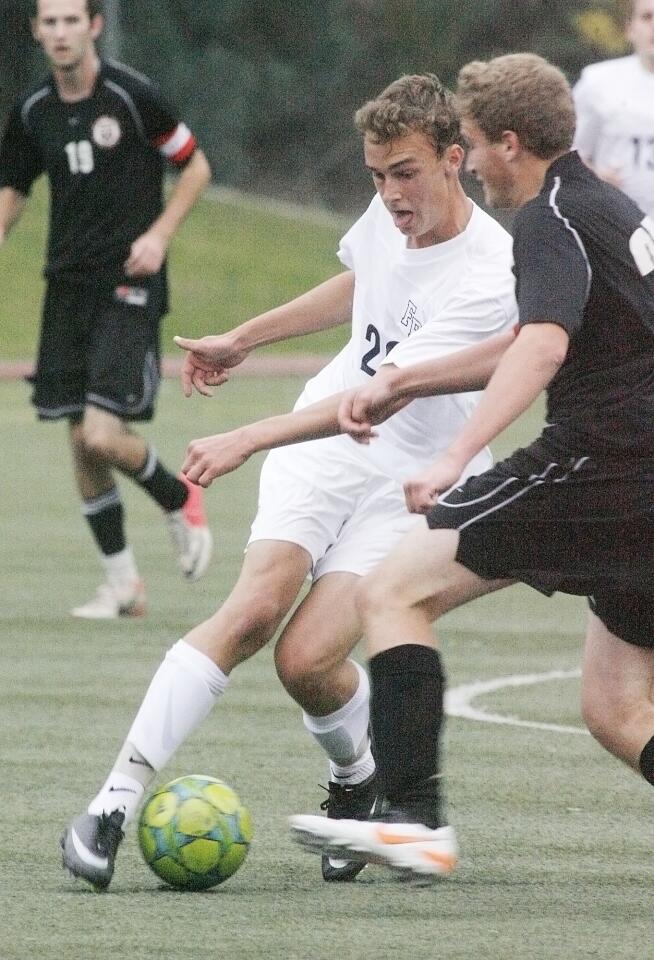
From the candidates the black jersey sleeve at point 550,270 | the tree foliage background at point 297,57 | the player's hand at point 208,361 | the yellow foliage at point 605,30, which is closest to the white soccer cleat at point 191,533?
the player's hand at point 208,361

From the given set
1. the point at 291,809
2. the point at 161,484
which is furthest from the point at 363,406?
the point at 161,484

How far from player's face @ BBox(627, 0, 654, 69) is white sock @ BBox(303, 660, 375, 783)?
408 cm

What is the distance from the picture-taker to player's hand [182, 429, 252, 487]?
4.75 metres

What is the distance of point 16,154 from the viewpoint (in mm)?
9508


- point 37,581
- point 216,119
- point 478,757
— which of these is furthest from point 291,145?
point 478,757

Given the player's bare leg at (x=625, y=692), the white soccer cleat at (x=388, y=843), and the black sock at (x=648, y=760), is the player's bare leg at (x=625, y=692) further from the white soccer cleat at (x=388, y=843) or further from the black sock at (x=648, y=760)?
the white soccer cleat at (x=388, y=843)

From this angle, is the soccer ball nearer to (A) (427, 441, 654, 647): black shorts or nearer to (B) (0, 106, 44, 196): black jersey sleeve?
(A) (427, 441, 654, 647): black shorts

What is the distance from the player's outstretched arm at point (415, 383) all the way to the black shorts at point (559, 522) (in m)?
0.26

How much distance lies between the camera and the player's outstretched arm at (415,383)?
4684 millimetres

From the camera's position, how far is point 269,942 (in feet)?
14.3

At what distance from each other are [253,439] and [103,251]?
4.93 metres

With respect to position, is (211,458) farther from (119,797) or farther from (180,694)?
(119,797)

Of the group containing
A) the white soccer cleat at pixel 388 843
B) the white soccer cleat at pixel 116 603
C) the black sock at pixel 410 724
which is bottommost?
the white soccer cleat at pixel 116 603

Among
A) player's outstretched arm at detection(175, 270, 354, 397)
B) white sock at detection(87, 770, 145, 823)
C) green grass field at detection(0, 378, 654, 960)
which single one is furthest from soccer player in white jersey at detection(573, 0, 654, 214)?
white sock at detection(87, 770, 145, 823)
